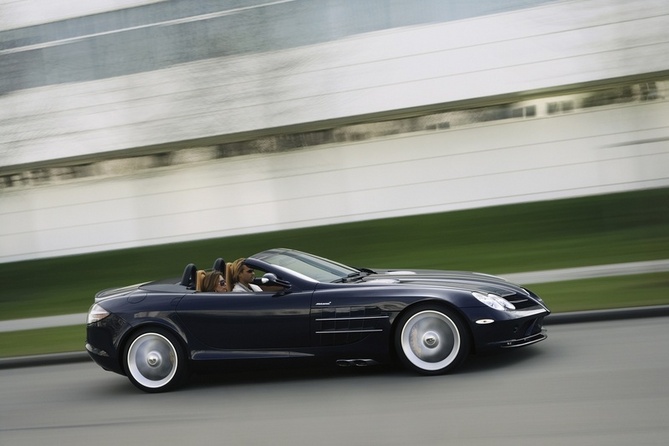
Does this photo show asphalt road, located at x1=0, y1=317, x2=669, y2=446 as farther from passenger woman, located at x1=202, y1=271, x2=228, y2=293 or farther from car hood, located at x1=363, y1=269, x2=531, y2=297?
passenger woman, located at x1=202, y1=271, x2=228, y2=293

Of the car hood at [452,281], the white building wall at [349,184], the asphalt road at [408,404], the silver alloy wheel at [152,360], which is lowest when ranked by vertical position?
the asphalt road at [408,404]

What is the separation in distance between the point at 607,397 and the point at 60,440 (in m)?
4.15

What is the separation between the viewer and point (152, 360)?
812cm

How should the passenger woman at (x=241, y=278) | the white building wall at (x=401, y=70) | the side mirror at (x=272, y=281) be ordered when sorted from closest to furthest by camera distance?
the side mirror at (x=272, y=281), the passenger woman at (x=241, y=278), the white building wall at (x=401, y=70)

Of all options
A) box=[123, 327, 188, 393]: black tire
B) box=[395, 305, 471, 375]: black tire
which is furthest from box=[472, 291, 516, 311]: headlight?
box=[123, 327, 188, 393]: black tire

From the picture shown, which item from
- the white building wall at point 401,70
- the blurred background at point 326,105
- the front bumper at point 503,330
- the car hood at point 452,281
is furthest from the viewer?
the blurred background at point 326,105

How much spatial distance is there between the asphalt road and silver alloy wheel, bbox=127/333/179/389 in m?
0.21

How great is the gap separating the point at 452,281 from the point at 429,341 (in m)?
0.64

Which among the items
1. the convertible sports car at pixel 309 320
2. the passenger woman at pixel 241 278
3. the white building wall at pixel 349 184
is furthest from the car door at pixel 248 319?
the white building wall at pixel 349 184

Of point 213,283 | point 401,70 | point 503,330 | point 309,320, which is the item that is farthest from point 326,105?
point 503,330

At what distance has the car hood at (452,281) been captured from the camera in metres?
7.50

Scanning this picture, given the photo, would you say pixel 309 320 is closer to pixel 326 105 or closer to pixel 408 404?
pixel 408 404

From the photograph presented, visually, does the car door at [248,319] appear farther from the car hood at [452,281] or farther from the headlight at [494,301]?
the headlight at [494,301]

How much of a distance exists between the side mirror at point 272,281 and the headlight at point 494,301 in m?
1.67
